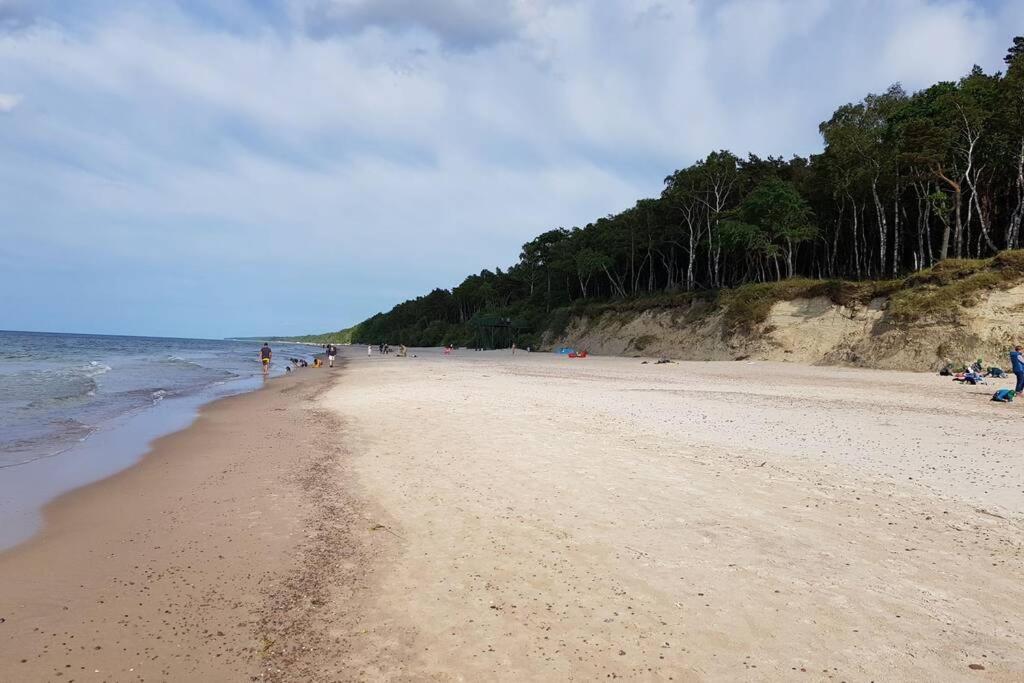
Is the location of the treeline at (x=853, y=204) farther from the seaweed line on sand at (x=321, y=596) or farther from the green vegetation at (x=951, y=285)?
the seaweed line on sand at (x=321, y=596)

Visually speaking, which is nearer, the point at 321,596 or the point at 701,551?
the point at 321,596

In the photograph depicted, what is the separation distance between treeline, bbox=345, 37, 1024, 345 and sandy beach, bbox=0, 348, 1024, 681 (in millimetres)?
27684

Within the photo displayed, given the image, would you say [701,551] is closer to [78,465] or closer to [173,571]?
[173,571]

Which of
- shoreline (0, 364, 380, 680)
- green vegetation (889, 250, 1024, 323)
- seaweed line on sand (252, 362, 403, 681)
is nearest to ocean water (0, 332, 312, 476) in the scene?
shoreline (0, 364, 380, 680)

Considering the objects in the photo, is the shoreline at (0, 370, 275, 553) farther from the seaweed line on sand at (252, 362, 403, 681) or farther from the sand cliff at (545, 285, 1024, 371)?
the sand cliff at (545, 285, 1024, 371)

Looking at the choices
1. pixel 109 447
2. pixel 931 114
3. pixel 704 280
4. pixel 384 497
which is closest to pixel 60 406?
pixel 109 447

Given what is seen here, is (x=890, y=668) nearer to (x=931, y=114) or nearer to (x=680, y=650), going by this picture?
(x=680, y=650)

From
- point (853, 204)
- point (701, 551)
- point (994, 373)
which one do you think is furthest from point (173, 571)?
point (853, 204)

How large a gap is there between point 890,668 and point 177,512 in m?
7.10

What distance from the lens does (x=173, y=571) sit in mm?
4812

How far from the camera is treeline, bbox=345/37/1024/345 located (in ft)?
96.0

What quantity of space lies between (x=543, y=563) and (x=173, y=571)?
10.7 feet

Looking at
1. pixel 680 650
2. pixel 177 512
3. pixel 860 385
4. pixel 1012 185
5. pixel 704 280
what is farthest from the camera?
pixel 704 280

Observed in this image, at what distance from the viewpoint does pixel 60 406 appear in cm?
→ 1673
